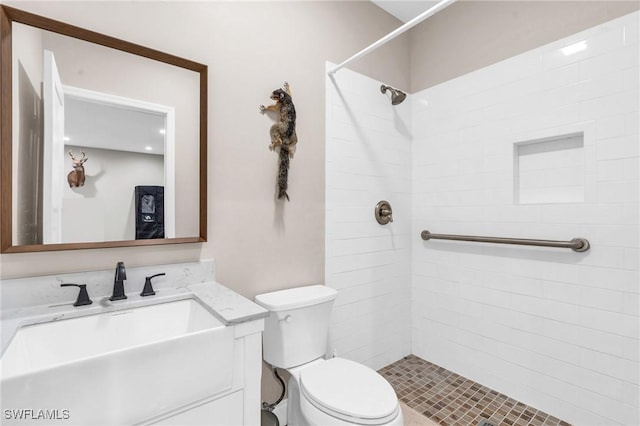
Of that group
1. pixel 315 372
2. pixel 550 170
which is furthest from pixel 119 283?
pixel 550 170

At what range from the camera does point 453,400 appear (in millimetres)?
1868

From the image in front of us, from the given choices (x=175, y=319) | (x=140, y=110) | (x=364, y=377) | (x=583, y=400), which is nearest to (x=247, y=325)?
(x=175, y=319)

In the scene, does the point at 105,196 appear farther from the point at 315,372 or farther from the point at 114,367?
the point at 315,372

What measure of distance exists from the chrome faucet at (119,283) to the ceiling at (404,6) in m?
2.22

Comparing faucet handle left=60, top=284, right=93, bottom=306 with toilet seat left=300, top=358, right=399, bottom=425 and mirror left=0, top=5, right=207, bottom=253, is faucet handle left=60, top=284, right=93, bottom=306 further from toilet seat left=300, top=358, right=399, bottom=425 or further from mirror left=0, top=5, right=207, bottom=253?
toilet seat left=300, top=358, right=399, bottom=425

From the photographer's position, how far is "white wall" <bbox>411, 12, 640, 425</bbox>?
150 centimetres

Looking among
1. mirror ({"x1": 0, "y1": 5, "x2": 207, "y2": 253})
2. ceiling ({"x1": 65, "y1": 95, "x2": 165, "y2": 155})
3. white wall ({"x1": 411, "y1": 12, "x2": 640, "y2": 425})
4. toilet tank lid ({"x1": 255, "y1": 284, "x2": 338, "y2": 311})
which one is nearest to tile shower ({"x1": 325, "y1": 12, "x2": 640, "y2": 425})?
white wall ({"x1": 411, "y1": 12, "x2": 640, "y2": 425})

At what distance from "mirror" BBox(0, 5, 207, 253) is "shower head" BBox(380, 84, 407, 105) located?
1199mm

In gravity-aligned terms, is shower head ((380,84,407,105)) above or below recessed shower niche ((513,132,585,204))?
above

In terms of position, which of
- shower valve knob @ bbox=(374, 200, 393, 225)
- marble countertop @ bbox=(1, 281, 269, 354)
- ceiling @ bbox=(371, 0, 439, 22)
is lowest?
marble countertop @ bbox=(1, 281, 269, 354)

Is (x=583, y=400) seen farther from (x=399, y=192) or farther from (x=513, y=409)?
(x=399, y=192)

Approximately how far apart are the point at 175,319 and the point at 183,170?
632 mm

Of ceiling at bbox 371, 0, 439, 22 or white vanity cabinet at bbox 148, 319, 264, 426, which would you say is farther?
ceiling at bbox 371, 0, 439, 22

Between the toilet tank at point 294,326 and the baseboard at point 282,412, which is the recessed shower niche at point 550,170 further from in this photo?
the baseboard at point 282,412
